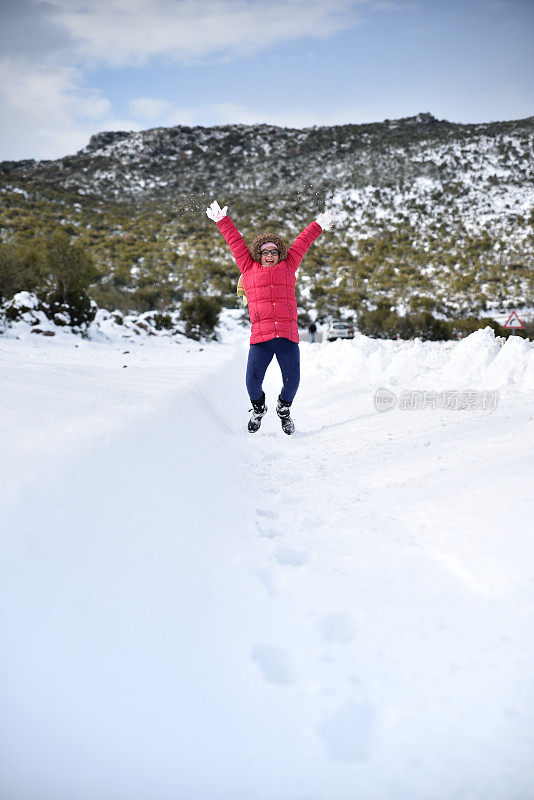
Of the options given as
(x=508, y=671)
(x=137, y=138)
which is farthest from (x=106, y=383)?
(x=137, y=138)

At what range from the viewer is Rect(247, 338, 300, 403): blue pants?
14.9 feet

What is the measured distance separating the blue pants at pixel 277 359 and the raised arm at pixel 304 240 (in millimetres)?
766

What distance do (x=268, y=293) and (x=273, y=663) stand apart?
11.2 ft

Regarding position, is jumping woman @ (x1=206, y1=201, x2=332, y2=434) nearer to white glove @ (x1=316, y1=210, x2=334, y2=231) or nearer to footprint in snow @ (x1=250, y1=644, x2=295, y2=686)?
white glove @ (x1=316, y1=210, x2=334, y2=231)

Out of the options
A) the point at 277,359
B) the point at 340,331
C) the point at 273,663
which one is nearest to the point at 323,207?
the point at 340,331

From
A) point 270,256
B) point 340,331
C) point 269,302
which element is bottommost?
point 340,331

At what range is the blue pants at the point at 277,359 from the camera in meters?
4.54

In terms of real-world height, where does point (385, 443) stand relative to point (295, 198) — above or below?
below

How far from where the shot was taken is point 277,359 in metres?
4.48

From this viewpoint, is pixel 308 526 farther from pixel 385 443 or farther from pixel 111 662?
pixel 385 443

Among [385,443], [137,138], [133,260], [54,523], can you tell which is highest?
[137,138]

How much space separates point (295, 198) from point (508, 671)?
1998 inches

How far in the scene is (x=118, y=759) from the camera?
1165mm

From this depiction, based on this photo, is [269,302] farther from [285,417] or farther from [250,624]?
[250,624]
